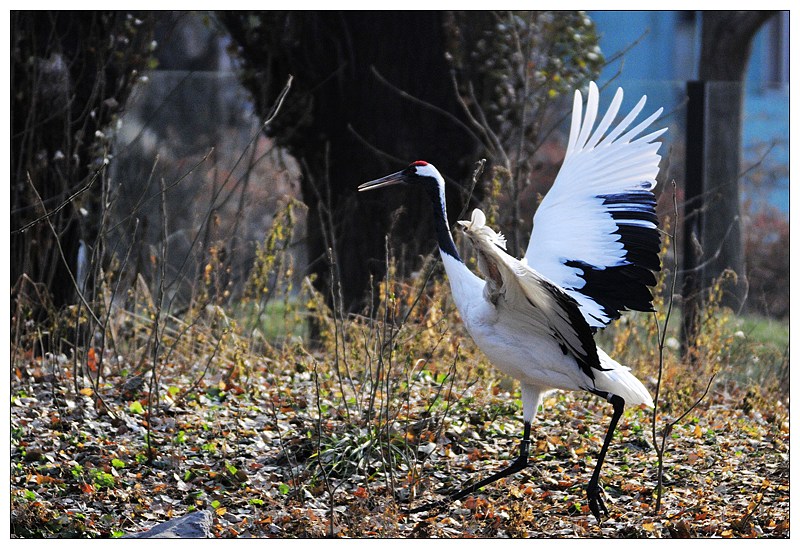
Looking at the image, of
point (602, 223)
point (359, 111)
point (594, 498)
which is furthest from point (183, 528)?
point (359, 111)

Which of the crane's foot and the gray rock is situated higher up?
the gray rock

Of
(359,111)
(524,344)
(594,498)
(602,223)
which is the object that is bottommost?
(594,498)

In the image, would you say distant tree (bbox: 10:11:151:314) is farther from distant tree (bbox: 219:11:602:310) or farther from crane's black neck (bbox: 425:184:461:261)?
crane's black neck (bbox: 425:184:461:261)

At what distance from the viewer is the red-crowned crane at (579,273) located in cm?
452

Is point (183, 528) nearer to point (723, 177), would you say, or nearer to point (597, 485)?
point (597, 485)

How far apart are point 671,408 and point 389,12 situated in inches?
155

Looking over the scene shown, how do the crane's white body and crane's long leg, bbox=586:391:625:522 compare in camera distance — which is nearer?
the crane's white body

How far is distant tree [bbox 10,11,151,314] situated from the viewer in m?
6.98

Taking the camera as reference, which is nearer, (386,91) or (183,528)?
(183,528)

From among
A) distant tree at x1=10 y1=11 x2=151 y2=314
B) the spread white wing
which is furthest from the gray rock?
distant tree at x1=10 y1=11 x2=151 y2=314

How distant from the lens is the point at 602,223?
193 inches

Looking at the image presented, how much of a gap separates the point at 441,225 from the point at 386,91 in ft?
12.6

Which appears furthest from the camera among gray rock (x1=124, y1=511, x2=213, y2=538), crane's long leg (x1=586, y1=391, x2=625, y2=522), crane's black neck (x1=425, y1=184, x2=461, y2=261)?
crane's black neck (x1=425, y1=184, x2=461, y2=261)

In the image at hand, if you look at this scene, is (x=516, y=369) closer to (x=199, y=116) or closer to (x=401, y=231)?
(x=401, y=231)
